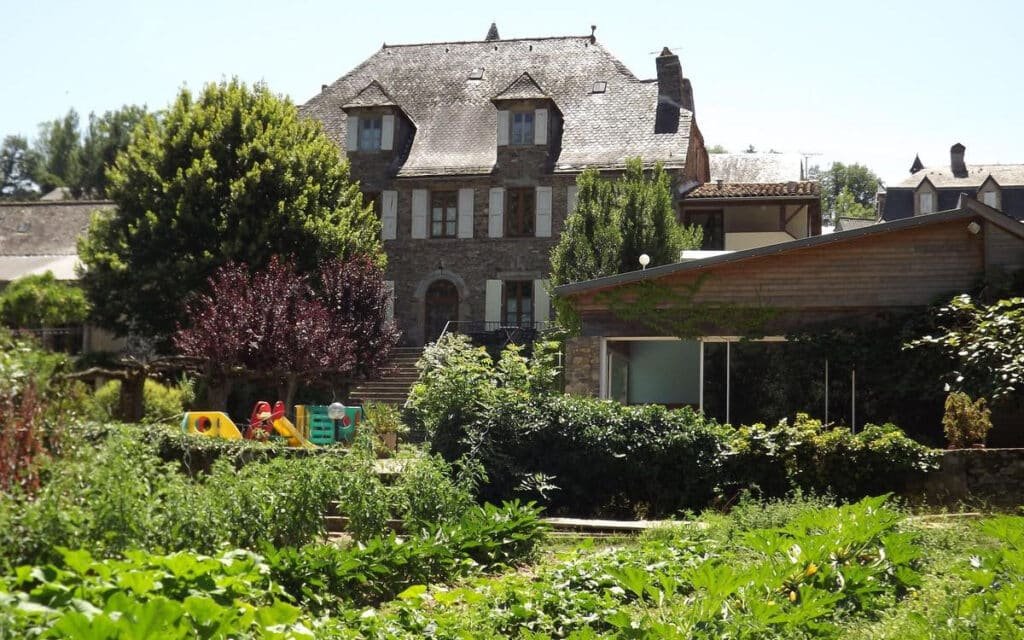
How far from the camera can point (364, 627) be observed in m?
6.24

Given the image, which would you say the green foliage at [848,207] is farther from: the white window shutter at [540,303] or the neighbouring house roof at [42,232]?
the neighbouring house roof at [42,232]

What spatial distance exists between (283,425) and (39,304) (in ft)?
46.6

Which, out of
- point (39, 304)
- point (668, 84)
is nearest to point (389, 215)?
point (668, 84)

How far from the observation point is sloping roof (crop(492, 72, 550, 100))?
32031mm

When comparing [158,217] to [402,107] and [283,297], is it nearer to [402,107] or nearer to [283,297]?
[283,297]

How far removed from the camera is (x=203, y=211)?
26609mm

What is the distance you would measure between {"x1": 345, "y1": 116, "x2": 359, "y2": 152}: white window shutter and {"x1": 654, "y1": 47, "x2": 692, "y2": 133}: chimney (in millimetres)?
8723

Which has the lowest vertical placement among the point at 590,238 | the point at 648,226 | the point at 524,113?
the point at 590,238

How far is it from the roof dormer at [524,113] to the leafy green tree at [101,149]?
1202 inches

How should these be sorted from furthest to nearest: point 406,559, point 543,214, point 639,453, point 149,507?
point 543,214, point 639,453, point 406,559, point 149,507

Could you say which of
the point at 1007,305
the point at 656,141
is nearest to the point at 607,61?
the point at 656,141

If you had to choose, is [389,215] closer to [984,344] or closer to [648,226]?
[648,226]

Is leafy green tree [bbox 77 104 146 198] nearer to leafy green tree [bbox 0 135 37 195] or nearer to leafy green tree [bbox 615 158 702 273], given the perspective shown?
leafy green tree [bbox 0 135 37 195]

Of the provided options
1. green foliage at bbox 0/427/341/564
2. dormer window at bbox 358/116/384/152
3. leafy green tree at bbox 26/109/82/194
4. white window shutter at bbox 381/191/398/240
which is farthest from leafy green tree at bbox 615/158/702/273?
leafy green tree at bbox 26/109/82/194
